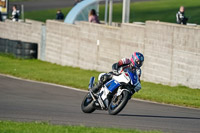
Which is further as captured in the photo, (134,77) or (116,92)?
(116,92)

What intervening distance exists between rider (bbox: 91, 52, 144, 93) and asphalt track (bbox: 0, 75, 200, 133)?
70cm

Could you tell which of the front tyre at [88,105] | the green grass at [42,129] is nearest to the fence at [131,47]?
the front tyre at [88,105]

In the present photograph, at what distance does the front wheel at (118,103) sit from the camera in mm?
12105

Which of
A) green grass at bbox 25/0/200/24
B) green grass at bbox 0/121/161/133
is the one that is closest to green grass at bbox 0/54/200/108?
green grass at bbox 0/121/161/133

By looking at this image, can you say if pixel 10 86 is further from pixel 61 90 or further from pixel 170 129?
pixel 170 129

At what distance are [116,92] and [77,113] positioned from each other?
1046mm

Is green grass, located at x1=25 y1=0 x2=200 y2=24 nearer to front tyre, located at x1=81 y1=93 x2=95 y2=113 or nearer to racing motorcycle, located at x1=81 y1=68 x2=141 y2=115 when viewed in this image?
front tyre, located at x1=81 y1=93 x2=95 y2=113

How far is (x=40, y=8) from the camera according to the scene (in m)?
51.3

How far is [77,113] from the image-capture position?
13047 mm

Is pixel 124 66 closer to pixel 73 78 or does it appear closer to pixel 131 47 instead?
pixel 73 78

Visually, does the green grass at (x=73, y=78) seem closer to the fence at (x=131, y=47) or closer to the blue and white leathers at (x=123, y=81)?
the fence at (x=131, y=47)

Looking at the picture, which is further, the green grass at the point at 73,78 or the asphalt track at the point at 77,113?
the green grass at the point at 73,78

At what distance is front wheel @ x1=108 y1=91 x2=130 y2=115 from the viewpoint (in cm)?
1211

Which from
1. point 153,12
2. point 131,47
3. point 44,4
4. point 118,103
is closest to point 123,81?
point 118,103
